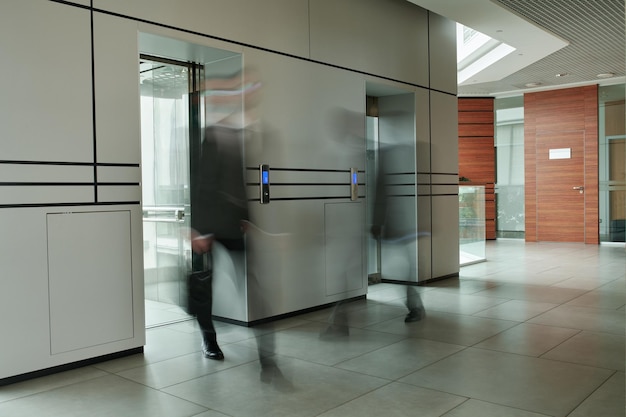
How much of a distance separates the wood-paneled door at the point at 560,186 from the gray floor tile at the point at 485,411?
1116cm

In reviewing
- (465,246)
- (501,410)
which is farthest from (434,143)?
(501,410)

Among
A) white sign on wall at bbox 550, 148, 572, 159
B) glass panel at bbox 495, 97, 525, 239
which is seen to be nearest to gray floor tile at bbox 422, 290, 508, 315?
white sign on wall at bbox 550, 148, 572, 159

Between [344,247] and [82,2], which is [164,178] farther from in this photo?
[344,247]

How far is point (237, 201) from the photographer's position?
4.00 m

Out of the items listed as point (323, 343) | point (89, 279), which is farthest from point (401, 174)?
point (89, 279)

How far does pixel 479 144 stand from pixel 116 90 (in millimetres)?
11432

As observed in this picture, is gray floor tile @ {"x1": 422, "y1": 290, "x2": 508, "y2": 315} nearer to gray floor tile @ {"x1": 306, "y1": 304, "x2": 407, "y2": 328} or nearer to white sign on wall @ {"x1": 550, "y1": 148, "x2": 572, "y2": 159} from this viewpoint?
gray floor tile @ {"x1": 306, "y1": 304, "x2": 407, "y2": 328}

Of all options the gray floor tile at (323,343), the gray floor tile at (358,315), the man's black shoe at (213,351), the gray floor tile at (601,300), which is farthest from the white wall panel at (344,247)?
the gray floor tile at (601,300)

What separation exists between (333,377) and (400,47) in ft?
15.5

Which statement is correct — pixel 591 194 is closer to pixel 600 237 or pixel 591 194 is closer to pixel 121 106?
pixel 600 237

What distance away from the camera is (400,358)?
4176 millimetres

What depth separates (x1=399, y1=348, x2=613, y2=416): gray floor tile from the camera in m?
3.28

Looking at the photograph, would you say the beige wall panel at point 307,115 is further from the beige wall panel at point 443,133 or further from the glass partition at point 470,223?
the glass partition at point 470,223

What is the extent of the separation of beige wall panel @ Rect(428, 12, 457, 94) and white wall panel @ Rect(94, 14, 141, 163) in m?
4.58
